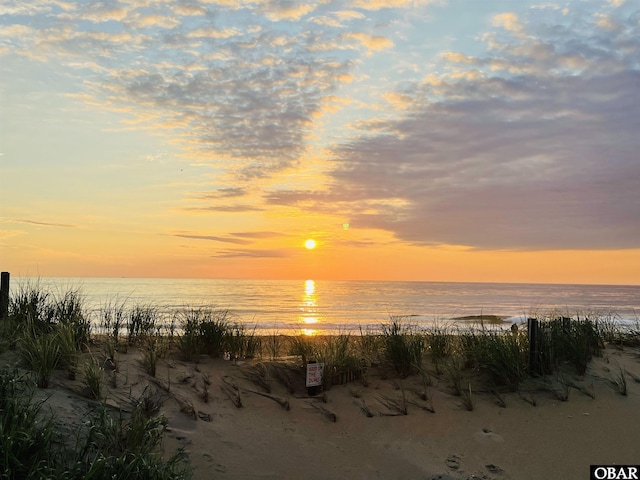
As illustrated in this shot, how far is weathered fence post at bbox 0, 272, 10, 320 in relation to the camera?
32.4ft

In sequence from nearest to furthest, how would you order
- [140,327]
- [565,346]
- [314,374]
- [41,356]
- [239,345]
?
[41,356] → [314,374] → [565,346] → [239,345] → [140,327]

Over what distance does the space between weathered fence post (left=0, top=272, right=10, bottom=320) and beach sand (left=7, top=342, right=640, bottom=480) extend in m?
3.00

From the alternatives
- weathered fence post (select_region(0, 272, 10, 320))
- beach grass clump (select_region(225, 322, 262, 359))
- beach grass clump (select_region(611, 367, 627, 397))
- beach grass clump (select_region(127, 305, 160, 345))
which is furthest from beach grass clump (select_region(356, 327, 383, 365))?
weathered fence post (select_region(0, 272, 10, 320))

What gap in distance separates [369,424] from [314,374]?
116 cm

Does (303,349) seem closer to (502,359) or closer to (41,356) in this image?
(502,359)

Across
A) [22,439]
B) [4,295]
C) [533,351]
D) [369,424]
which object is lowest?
[369,424]

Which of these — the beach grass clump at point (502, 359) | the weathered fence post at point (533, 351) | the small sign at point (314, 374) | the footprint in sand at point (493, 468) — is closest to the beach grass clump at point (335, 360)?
the small sign at point (314, 374)

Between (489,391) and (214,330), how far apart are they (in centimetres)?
494

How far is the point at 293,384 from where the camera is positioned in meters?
8.52

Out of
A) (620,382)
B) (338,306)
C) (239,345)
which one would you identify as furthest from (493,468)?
(338,306)

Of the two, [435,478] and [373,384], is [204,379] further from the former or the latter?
[435,478]

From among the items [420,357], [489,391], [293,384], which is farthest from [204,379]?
[489,391]

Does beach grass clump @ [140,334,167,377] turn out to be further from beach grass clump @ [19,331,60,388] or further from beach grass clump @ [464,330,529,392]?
beach grass clump @ [464,330,529,392]

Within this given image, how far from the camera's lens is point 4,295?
10117mm
